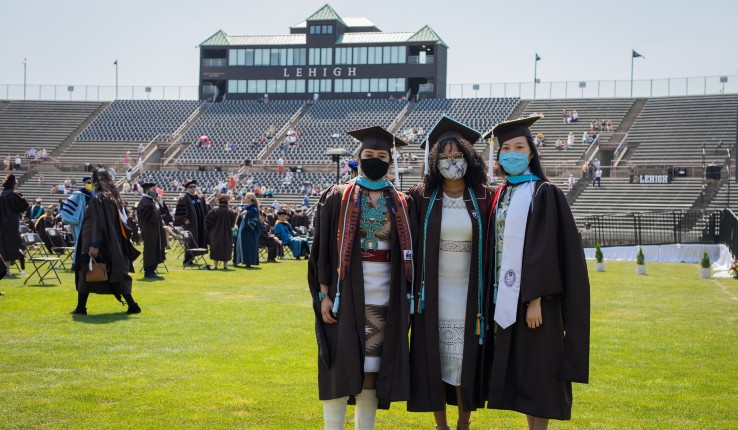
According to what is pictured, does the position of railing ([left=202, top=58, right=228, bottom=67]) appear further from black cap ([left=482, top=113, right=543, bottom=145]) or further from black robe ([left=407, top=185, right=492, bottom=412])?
black robe ([left=407, top=185, right=492, bottom=412])

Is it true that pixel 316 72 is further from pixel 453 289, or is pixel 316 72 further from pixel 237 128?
pixel 453 289

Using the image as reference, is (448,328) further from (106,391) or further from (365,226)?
(106,391)

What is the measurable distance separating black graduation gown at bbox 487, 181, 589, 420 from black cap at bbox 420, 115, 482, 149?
749 mm

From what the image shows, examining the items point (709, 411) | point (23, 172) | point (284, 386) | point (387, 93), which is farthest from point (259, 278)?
point (387, 93)

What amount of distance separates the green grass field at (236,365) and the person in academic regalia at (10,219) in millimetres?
2080

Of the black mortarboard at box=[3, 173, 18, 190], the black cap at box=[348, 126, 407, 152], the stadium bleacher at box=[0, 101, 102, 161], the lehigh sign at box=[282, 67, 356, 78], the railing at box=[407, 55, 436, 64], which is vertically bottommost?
the black mortarboard at box=[3, 173, 18, 190]

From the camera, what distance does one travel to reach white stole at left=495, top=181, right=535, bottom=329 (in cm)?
555

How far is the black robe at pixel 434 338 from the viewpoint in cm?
562

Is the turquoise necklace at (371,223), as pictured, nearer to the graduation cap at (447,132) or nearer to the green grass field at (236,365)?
the graduation cap at (447,132)

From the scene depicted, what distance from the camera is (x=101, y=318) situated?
11.4 meters

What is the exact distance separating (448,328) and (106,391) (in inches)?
125

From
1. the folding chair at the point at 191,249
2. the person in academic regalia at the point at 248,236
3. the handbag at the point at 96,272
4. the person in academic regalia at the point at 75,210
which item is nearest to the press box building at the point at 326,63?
the person in academic regalia at the point at 248,236

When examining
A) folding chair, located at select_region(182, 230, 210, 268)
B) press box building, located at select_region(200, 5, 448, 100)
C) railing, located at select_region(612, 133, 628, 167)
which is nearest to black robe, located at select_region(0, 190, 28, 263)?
folding chair, located at select_region(182, 230, 210, 268)

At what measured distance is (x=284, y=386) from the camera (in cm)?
765
